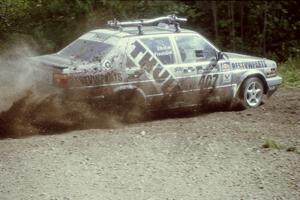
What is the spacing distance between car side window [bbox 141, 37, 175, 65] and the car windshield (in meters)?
0.62

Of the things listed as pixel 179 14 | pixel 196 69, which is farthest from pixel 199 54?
pixel 179 14

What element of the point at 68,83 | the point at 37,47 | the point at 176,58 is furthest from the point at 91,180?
the point at 37,47

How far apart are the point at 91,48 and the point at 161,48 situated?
3.92 feet

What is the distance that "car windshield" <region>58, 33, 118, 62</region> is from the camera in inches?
354

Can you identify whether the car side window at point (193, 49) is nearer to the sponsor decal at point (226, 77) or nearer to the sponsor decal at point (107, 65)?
the sponsor decal at point (226, 77)

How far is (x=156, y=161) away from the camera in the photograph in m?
7.09

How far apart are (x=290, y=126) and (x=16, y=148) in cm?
466

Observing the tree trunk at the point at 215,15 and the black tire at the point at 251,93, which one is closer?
the black tire at the point at 251,93

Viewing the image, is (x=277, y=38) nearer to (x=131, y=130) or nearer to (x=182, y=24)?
(x=182, y=24)

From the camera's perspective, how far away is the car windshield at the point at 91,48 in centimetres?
899

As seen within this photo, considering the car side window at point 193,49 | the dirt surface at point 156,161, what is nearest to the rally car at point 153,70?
the car side window at point 193,49

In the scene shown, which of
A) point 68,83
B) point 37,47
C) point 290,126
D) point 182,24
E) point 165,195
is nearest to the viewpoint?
→ point 165,195

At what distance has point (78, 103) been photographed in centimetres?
852

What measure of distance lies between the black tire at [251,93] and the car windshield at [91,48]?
9.30 feet
